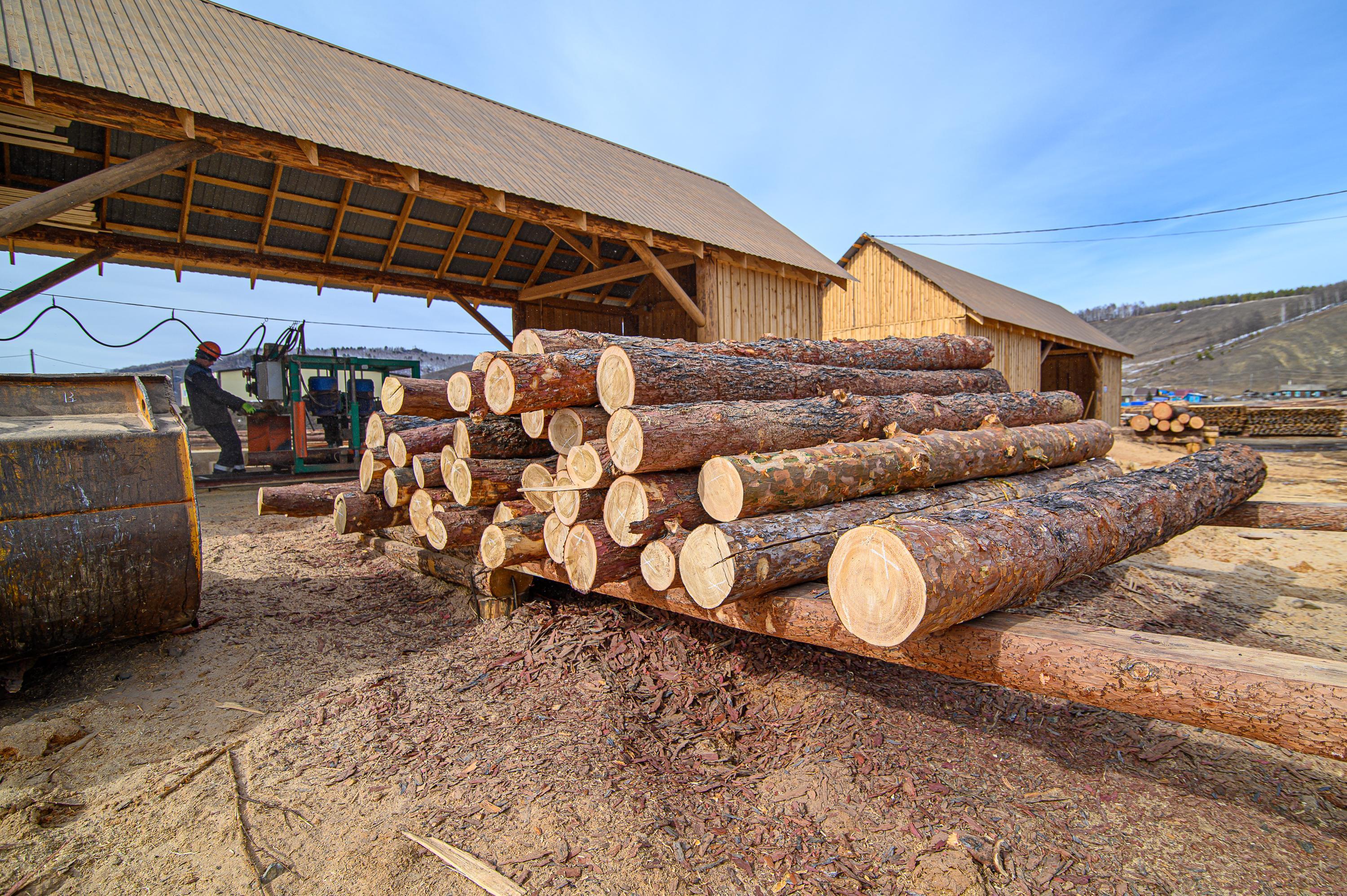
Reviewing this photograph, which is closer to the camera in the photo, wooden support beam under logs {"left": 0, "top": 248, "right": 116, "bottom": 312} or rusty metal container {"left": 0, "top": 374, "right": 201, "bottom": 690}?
rusty metal container {"left": 0, "top": 374, "right": 201, "bottom": 690}

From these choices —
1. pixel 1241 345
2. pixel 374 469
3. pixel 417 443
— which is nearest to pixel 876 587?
pixel 417 443

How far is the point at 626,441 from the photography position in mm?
3170

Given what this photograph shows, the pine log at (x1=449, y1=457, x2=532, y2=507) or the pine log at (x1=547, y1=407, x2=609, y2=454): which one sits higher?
the pine log at (x1=547, y1=407, x2=609, y2=454)

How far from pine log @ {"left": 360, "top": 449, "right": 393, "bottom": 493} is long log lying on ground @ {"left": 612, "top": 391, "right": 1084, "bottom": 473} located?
3.17 meters

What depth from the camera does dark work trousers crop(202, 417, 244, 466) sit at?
33.1ft

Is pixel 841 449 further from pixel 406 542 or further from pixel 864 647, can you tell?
pixel 406 542

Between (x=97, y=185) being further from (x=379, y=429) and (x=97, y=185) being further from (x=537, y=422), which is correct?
(x=537, y=422)

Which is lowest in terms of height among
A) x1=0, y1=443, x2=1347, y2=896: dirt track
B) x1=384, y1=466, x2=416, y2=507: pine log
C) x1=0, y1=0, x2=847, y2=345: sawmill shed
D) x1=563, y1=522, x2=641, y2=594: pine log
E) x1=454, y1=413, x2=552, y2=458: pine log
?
x1=0, y1=443, x2=1347, y2=896: dirt track

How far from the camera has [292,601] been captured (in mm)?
4902

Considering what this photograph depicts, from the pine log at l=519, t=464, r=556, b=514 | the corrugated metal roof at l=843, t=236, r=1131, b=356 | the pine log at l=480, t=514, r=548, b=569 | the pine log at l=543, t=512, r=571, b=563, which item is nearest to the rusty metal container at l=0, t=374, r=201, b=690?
the pine log at l=480, t=514, r=548, b=569

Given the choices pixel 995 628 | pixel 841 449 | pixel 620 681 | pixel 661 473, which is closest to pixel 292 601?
pixel 620 681

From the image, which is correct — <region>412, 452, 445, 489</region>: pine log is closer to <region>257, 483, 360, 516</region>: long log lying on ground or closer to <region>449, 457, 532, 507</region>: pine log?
<region>449, 457, 532, 507</region>: pine log

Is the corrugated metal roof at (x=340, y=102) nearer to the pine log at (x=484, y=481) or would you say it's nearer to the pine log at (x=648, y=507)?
the pine log at (x=484, y=481)

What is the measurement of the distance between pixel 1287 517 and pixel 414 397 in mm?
7354
